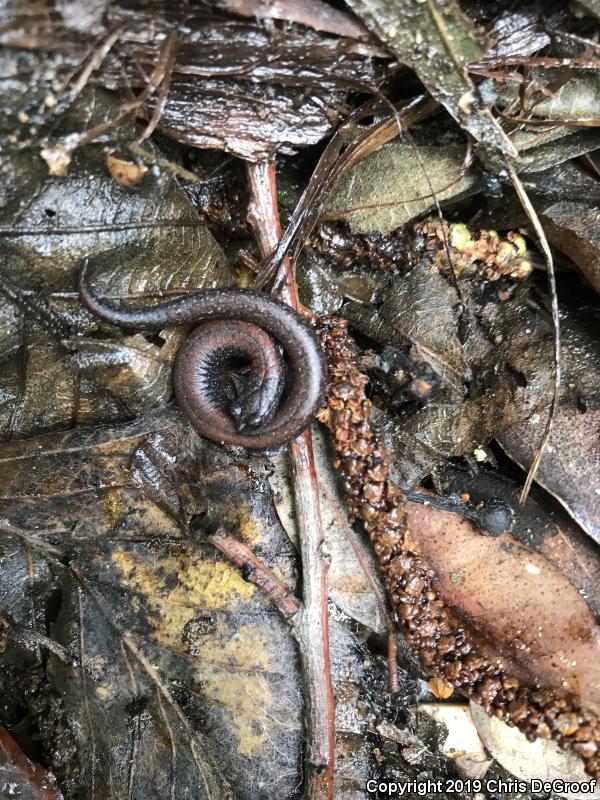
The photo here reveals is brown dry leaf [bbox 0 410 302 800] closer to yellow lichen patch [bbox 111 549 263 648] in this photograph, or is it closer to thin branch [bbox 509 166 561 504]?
yellow lichen patch [bbox 111 549 263 648]

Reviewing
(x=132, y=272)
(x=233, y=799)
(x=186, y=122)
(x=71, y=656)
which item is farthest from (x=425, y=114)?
(x=233, y=799)

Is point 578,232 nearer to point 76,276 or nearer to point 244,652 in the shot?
point 76,276

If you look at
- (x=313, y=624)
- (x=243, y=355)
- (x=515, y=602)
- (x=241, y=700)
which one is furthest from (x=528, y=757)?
(x=243, y=355)

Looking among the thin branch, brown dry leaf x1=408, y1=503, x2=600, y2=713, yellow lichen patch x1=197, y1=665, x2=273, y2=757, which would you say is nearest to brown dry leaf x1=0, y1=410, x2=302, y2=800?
yellow lichen patch x1=197, y1=665, x2=273, y2=757

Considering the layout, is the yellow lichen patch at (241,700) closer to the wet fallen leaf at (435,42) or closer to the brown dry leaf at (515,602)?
the brown dry leaf at (515,602)

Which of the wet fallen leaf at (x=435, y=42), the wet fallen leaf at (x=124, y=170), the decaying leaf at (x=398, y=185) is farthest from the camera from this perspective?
the decaying leaf at (x=398, y=185)

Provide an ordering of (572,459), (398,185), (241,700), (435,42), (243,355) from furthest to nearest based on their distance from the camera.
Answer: (243,355) < (241,700) < (398,185) < (572,459) < (435,42)

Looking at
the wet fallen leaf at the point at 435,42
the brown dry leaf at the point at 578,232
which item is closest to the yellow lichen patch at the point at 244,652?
the brown dry leaf at the point at 578,232
